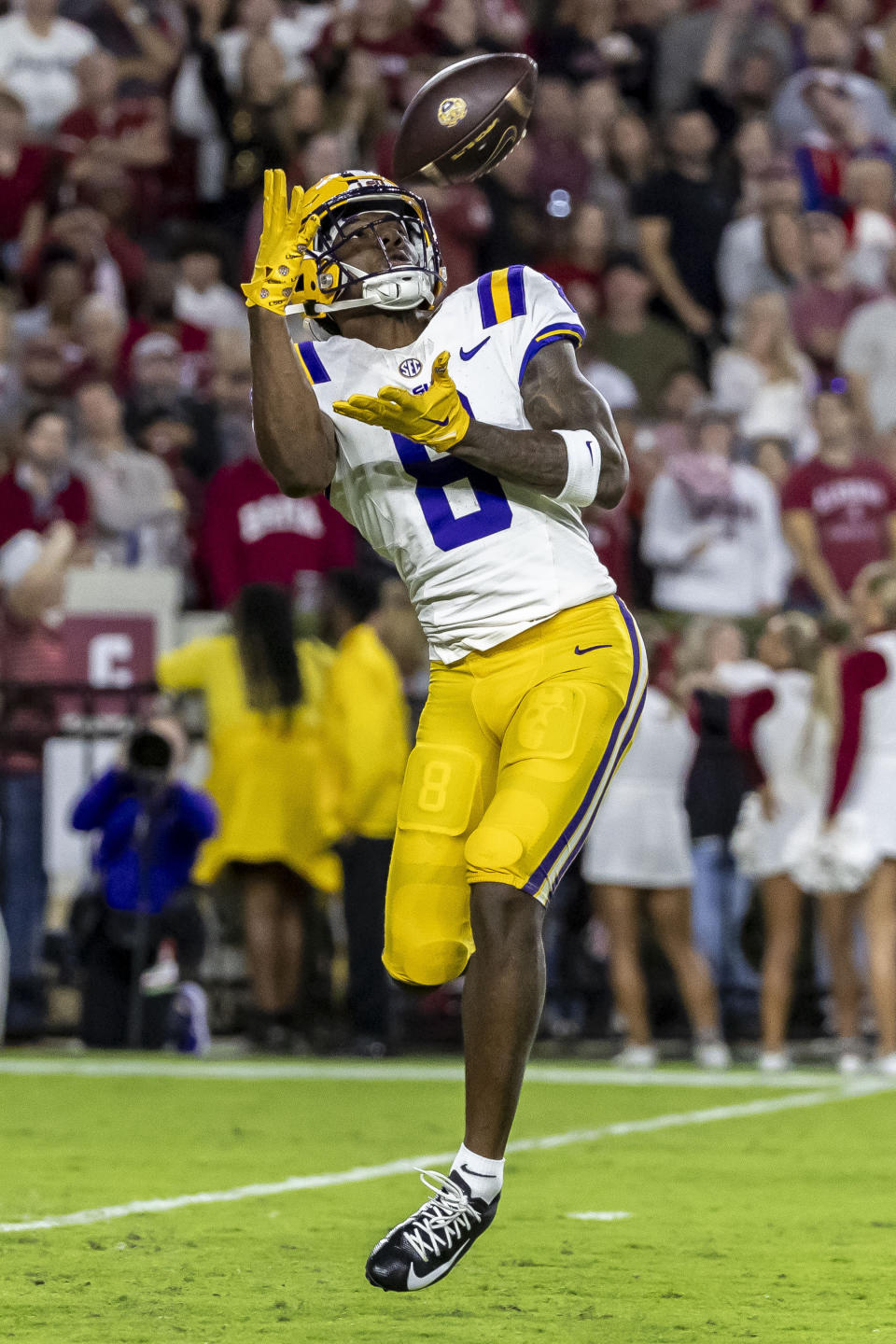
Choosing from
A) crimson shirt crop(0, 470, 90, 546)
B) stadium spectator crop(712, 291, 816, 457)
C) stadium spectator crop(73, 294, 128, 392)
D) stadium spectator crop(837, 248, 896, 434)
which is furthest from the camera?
stadium spectator crop(837, 248, 896, 434)

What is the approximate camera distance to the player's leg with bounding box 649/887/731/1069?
918cm

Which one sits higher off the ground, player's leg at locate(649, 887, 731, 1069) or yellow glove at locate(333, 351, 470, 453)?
yellow glove at locate(333, 351, 470, 453)

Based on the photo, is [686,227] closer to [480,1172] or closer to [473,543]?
[473,543]

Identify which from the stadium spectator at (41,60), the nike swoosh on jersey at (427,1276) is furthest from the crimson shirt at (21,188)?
the nike swoosh on jersey at (427,1276)

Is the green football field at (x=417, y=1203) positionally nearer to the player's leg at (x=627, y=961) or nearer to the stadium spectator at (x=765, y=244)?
the player's leg at (x=627, y=961)

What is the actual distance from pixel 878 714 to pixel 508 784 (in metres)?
5.28

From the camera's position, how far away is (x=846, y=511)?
37.0 ft

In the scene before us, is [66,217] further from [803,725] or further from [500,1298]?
[500,1298]

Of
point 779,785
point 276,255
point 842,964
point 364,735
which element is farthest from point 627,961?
point 276,255

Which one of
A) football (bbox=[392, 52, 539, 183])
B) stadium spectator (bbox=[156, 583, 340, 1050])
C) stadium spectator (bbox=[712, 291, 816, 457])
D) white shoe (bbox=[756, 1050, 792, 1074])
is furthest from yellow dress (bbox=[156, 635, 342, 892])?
football (bbox=[392, 52, 539, 183])

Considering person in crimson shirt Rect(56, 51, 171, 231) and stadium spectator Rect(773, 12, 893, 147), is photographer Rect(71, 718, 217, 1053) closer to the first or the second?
person in crimson shirt Rect(56, 51, 171, 231)

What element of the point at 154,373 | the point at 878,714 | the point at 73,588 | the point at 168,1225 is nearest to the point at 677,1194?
the point at 168,1225

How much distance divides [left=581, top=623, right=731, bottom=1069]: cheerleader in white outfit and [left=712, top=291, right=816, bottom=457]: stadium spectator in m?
3.56

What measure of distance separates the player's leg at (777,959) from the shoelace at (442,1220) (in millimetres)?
5295
